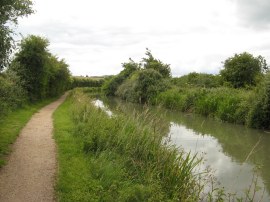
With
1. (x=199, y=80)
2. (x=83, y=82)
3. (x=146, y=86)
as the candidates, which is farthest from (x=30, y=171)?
(x=83, y=82)

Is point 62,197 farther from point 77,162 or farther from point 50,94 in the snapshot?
point 50,94

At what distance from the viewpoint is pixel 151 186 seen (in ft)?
23.0

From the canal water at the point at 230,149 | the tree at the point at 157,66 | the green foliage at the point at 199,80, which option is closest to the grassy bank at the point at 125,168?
the canal water at the point at 230,149

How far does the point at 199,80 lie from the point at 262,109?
2326 centimetres

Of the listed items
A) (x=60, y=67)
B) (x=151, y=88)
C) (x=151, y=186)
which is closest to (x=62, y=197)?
(x=151, y=186)

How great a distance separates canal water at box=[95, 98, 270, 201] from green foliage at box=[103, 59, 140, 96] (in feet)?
97.4

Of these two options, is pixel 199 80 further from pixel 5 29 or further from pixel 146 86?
pixel 5 29

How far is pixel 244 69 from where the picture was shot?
3428 centimetres

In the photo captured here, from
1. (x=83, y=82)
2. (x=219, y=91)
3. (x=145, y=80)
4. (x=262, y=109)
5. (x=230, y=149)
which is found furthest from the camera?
(x=83, y=82)

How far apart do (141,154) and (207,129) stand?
11686mm

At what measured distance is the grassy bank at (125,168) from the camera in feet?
22.6

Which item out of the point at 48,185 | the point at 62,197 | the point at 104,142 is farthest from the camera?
the point at 104,142

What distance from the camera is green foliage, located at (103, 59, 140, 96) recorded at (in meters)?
52.2

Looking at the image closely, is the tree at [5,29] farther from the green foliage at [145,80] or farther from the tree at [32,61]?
the green foliage at [145,80]
